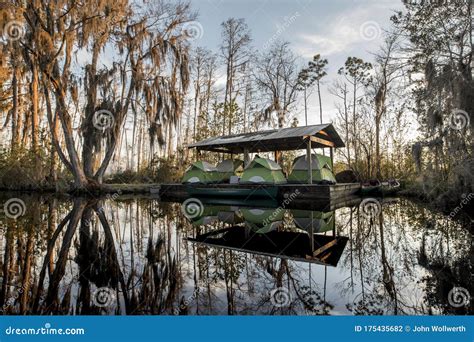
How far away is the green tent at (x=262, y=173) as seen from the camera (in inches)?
515

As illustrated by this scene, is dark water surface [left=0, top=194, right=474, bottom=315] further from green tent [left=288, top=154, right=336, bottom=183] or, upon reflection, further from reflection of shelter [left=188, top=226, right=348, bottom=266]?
green tent [left=288, top=154, right=336, bottom=183]

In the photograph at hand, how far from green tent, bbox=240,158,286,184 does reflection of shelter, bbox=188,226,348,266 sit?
7208 mm

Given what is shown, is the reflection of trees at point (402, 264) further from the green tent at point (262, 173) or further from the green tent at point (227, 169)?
the green tent at point (227, 169)

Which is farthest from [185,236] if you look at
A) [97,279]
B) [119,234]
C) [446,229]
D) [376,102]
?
[376,102]

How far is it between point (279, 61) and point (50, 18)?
50.5 feet

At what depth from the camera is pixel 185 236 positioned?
548cm

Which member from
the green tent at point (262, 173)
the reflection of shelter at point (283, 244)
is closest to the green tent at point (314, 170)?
the green tent at point (262, 173)

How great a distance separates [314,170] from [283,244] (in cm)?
960

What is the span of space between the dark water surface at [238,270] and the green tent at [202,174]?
919 centimetres

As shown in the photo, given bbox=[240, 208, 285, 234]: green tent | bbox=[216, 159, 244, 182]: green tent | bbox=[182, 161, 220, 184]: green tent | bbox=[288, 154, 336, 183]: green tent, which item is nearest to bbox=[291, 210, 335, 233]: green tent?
bbox=[240, 208, 285, 234]: green tent

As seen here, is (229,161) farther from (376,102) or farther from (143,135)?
(143,135)

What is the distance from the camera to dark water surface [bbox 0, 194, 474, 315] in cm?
259

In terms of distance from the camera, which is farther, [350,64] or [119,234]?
[350,64]

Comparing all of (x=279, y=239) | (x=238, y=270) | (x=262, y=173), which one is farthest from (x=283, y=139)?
(x=238, y=270)
